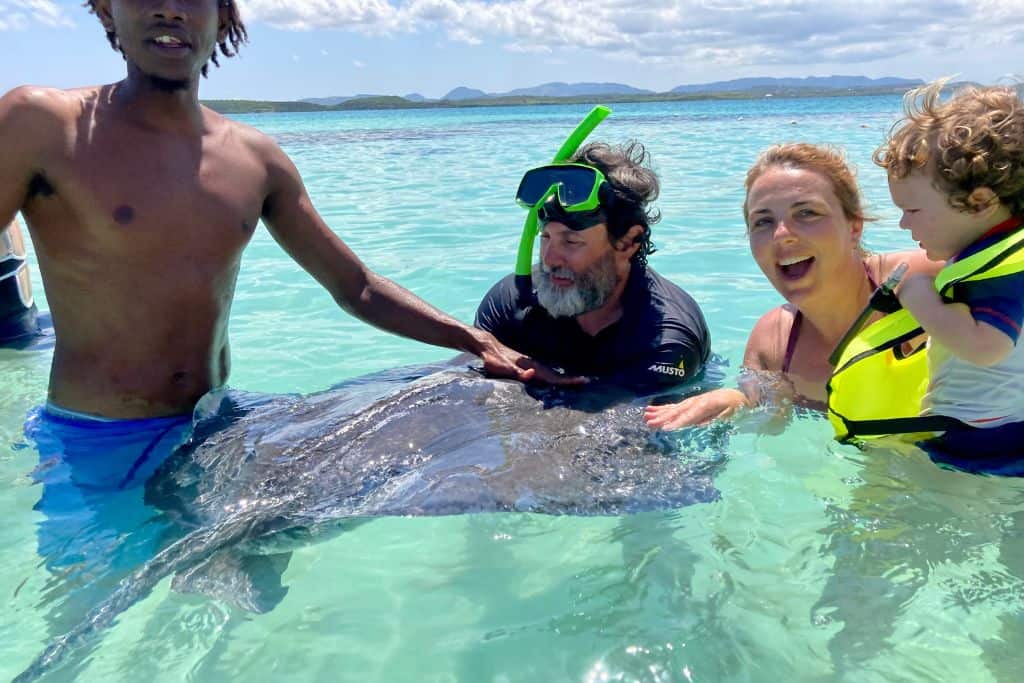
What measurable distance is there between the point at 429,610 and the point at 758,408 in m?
1.85

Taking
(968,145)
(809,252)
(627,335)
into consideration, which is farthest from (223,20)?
(968,145)

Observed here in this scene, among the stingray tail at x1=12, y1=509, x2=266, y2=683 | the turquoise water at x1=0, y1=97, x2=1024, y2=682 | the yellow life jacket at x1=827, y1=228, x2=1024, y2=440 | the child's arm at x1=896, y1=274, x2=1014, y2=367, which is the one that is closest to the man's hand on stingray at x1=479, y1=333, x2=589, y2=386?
the turquoise water at x1=0, y1=97, x2=1024, y2=682

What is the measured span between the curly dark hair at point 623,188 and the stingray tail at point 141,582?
2350 mm

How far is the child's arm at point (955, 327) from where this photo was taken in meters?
2.62

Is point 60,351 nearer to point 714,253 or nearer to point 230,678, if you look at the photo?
point 230,678

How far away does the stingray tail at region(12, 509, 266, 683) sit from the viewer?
8.19 ft

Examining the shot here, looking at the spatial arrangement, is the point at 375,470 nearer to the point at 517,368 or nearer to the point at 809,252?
the point at 517,368

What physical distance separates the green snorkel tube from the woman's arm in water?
1108 millimetres

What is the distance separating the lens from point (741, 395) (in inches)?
144

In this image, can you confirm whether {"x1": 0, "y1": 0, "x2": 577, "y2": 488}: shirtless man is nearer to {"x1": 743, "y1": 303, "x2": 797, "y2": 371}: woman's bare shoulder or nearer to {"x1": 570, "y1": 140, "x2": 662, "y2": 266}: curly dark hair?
{"x1": 570, "y1": 140, "x2": 662, "y2": 266}: curly dark hair

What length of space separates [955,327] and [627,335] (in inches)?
67.3

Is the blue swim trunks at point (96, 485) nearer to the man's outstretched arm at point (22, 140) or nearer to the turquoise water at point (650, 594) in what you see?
the turquoise water at point (650, 594)

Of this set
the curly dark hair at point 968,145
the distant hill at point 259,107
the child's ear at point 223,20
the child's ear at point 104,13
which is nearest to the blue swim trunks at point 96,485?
the child's ear at point 104,13

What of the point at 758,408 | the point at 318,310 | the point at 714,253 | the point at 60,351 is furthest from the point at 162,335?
the point at 714,253
